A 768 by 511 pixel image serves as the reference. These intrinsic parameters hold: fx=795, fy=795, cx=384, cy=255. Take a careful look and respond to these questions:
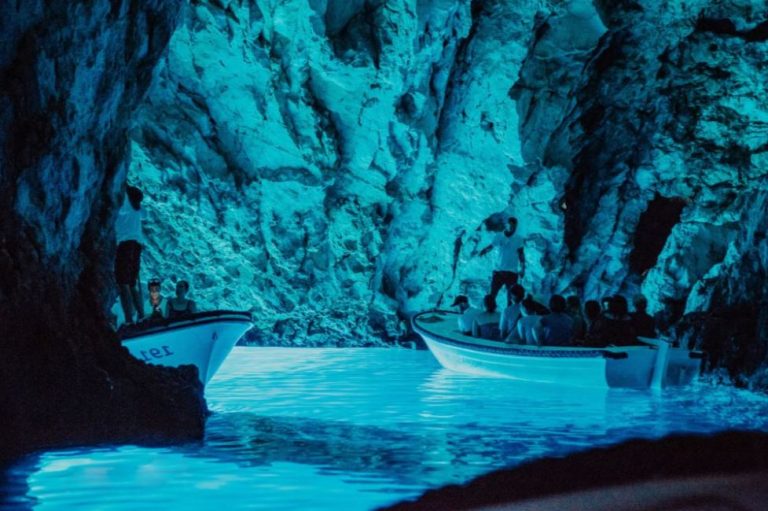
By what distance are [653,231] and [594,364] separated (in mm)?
11550

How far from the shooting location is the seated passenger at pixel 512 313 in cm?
1042

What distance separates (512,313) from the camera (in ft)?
34.6

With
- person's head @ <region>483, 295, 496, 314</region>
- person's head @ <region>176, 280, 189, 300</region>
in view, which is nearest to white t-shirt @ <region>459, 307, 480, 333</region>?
person's head @ <region>483, 295, 496, 314</region>

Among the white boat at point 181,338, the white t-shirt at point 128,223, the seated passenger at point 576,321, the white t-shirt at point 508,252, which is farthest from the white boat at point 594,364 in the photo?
the white t-shirt at point 128,223

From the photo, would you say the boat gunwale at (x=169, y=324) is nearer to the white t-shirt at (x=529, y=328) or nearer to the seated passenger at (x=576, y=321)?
the white t-shirt at (x=529, y=328)

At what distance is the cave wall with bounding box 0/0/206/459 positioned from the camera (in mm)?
4984

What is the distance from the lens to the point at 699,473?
161 inches

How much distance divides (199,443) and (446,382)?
5.05 m

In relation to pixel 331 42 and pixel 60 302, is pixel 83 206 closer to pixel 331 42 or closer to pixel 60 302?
pixel 60 302

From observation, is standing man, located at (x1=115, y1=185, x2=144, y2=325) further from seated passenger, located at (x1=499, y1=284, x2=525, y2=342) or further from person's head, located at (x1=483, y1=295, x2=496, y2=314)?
person's head, located at (x1=483, y1=295, x2=496, y2=314)

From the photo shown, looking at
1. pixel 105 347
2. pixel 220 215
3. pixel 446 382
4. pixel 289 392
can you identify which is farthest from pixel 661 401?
pixel 220 215

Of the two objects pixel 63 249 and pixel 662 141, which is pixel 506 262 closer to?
pixel 662 141

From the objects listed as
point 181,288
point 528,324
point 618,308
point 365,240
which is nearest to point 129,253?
point 181,288

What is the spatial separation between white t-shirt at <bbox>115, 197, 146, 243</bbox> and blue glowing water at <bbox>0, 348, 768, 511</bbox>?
1.86 meters
